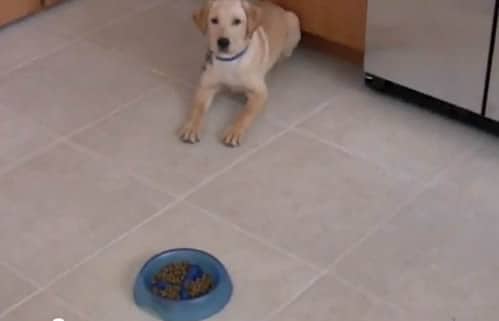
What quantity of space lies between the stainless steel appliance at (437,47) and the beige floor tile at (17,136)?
908 millimetres

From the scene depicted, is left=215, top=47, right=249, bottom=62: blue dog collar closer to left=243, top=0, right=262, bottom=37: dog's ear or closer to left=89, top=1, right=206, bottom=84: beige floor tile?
left=243, top=0, right=262, bottom=37: dog's ear

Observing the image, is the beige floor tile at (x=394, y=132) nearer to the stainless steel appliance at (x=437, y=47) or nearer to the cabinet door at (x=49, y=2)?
the stainless steel appliance at (x=437, y=47)

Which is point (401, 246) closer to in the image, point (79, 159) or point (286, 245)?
point (286, 245)

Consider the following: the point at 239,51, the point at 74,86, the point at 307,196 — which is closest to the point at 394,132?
the point at 307,196

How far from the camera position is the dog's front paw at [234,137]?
2.50 metres

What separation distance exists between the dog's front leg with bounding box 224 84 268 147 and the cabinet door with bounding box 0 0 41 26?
0.84 metres

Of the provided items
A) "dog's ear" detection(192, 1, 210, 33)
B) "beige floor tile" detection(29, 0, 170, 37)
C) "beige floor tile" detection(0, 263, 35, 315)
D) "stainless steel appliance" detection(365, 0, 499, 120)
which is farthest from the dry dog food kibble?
"beige floor tile" detection(29, 0, 170, 37)

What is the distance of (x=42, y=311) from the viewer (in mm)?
2029

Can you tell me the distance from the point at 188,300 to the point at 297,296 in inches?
9.6

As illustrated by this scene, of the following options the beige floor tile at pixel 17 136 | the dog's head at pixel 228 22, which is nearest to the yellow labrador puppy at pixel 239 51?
the dog's head at pixel 228 22

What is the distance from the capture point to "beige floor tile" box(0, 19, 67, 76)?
288 centimetres

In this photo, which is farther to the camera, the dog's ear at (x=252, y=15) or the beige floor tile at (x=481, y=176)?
the dog's ear at (x=252, y=15)

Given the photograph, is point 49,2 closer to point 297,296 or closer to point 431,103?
point 431,103

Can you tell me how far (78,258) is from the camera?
2.16 meters
